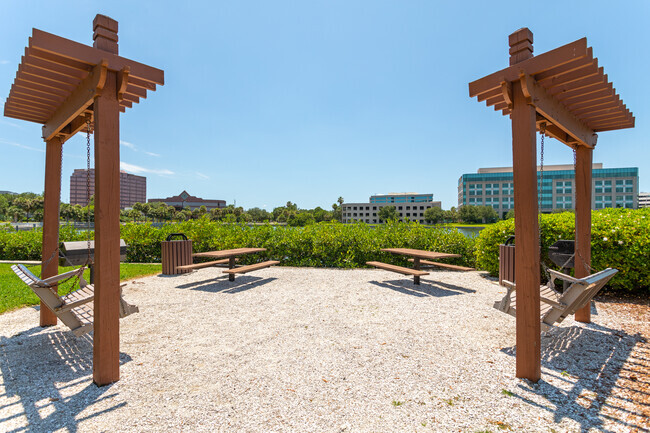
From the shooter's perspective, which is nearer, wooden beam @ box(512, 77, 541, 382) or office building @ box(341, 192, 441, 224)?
wooden beam @ box(512, 77, 541, 382)

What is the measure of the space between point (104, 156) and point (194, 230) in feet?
28.5

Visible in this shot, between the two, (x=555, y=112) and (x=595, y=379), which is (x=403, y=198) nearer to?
(x=555, y=112)

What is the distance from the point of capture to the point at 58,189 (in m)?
4.64

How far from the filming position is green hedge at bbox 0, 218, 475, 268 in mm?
10344

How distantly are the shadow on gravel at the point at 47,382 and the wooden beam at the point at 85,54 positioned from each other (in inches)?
114

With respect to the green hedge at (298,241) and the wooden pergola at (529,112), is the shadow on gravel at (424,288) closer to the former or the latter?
the green hedge at (298,241)

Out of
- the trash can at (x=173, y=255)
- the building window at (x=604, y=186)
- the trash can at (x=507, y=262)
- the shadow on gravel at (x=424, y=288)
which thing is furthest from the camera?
the building window at (x=604, y=186)

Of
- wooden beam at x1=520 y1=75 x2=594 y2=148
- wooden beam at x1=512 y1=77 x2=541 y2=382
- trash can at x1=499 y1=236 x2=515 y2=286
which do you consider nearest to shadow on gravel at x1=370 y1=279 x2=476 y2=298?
trash can at x1=499 y1=236 x2=515 y2=286

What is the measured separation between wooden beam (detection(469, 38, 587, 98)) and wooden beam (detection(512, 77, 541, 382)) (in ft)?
0.47

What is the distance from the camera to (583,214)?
4.76 meters

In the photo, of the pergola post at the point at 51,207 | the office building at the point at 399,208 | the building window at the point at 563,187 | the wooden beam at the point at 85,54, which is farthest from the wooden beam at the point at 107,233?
the office building at the point at 399,208

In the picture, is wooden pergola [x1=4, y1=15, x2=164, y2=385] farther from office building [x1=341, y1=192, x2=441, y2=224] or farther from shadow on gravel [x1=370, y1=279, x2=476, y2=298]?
office building [x1=341, y1=192, x2=441, y2=224]

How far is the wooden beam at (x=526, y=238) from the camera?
3102 mm

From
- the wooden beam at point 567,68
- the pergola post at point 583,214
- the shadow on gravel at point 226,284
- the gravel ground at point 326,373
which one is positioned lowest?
the shadow on gravel at point 226,284
